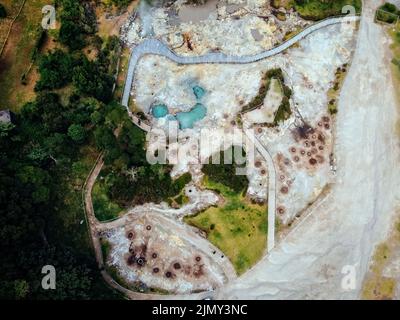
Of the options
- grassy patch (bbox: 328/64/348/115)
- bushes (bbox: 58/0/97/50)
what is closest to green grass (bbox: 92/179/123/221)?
bushes (bbox: 58/0/97/50)

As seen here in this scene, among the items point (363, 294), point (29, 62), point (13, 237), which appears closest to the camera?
point (13, 237)

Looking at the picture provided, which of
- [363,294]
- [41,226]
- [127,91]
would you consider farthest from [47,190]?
[363,294]

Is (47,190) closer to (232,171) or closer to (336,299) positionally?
(232,171)

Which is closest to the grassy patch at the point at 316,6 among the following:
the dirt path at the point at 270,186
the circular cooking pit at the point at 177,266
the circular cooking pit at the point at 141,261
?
the dirt path at the point at 270,186

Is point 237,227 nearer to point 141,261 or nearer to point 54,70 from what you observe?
point 141,261

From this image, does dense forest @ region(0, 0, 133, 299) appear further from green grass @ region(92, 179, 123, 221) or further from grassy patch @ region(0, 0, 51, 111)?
grassy patch @ region(0, 0, 51, 111)

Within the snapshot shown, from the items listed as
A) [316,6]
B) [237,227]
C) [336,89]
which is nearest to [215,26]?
[316,6]
